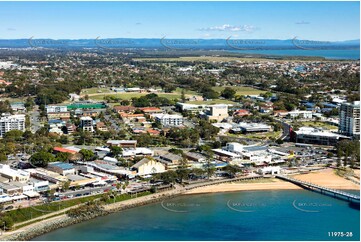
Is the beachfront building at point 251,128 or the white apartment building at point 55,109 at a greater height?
the white apartment building at point 55,109

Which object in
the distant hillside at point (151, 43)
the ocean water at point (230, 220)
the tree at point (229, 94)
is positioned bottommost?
the ocean water at point (230, 220)

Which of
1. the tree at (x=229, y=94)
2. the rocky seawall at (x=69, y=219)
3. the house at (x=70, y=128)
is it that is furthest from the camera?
the tree at (x=229, y=94)

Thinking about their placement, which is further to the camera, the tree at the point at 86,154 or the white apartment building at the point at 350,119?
the white apartment building at the point at 350,119

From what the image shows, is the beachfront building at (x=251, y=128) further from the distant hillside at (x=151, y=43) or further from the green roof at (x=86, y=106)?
the distant hillside at (x=151, y=43)

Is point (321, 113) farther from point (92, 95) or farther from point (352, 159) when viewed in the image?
point (92, 95)

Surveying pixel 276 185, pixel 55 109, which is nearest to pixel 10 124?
pixel 55 109

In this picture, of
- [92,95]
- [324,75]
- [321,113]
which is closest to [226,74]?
[324,75]

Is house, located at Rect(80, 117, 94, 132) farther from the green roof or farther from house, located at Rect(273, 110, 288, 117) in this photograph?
house, located at Rect(273, 110, 288, 117)

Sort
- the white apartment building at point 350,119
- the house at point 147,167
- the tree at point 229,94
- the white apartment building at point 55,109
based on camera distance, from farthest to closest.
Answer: the tree at point 229,94 < the white apartment building at point 55,109 < the white apartment building at point 350,119 < the house at point 147,167

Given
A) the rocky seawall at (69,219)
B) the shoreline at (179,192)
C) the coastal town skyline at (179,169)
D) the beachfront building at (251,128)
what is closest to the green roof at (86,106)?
the coastal town skyline at (179,169)
